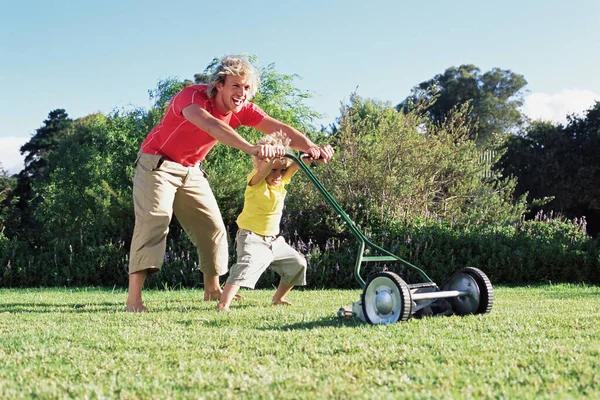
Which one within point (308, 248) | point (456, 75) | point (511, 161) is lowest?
point (308, 248)

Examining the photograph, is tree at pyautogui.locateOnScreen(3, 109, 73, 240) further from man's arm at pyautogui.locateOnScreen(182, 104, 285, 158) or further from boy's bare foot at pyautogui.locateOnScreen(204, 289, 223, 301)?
man's arm at pyautogui.locateOnScreen(182, 104, 285, 158)

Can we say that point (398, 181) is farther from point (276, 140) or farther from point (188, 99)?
point (188, 99)

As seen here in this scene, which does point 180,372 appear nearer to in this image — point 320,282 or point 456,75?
point 320,282

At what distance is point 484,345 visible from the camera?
322 centimetres

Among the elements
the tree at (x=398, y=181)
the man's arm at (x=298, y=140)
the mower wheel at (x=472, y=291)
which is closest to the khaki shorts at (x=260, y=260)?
the man's arm at (x=298, y=140)

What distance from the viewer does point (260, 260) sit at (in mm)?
5250

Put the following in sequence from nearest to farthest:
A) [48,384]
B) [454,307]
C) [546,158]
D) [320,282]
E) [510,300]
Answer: [48,384] < [454,307] < [510,300] < [320,282] < [546,158]

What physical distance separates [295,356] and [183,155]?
263 centimetres

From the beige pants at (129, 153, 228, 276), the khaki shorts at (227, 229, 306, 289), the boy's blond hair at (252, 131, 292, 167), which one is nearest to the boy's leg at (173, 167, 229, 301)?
the beige pants at (129, 153, 228, 276)

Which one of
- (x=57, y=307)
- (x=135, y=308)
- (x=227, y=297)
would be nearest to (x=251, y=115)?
(x=227, y=297)

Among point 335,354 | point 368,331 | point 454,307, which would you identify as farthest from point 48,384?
point 454,307

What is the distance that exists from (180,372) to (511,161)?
28.4 meters

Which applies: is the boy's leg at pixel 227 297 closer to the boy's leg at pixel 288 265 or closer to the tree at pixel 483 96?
the boy's leg at pixel 288 265

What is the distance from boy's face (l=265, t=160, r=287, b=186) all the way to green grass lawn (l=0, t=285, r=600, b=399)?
3.71ft
